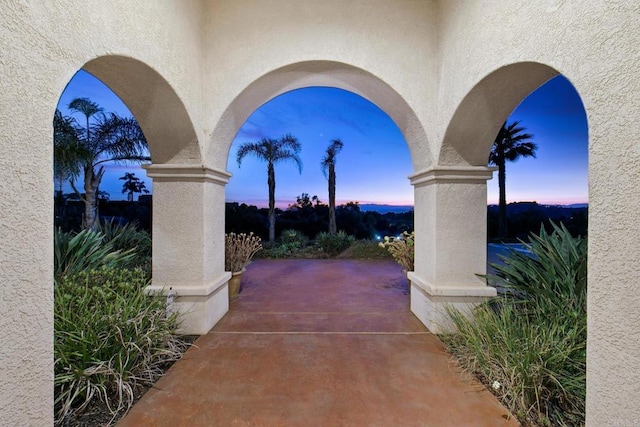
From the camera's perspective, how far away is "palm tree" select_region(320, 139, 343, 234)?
12.8 meters

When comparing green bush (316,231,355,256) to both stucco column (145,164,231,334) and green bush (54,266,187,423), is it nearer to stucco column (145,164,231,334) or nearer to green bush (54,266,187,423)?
stucco column (145,164,231,334)

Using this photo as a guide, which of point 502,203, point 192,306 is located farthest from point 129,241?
point 502,203

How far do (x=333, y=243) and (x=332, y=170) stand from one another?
3.67 metres

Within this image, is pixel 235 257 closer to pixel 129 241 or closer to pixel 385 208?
pixel 129 241

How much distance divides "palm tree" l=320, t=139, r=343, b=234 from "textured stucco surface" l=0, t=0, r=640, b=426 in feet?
27.8

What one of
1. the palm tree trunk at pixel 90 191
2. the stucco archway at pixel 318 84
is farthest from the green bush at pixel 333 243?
the palm tree trunk at pixel 90 191

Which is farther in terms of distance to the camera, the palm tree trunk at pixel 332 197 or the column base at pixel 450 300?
the palm tree trunk at pixel 332 197

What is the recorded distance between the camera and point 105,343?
2555 millimetres

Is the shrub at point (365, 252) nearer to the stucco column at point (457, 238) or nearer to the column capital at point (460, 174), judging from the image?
the stucco column at point (457, 238)

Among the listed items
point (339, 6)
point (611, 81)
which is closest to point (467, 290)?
point (611, 81)

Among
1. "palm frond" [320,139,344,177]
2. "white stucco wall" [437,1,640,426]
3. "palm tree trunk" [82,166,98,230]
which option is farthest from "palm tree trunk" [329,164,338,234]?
"white stucco wall" [437,1,640,426]

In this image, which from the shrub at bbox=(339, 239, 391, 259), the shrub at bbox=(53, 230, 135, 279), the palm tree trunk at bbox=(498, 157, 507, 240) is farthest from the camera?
the palm tree trunk at bbox=(498, 157, 507, 240)

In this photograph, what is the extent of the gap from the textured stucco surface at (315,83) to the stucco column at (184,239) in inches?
1.1

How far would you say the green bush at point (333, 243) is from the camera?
10.9m
